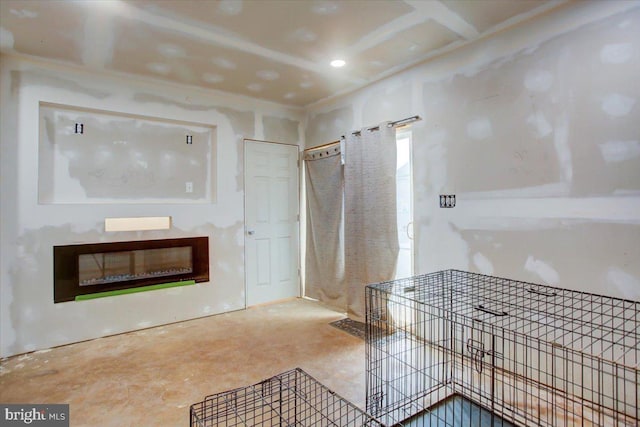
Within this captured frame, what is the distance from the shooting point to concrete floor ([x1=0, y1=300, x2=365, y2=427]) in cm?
215

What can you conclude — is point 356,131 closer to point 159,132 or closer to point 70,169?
point 159,132

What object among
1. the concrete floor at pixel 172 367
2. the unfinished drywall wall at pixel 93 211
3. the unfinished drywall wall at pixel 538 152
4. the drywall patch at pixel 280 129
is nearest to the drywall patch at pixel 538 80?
the unfinished drywall wall at pixel 538 152

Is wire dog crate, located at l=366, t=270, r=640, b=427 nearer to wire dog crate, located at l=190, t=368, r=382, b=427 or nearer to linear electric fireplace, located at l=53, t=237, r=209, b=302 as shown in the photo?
wire dog crate, located at l=190, t=368, r=382, b=427

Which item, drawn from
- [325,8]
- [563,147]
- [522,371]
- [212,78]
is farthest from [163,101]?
[522,371]

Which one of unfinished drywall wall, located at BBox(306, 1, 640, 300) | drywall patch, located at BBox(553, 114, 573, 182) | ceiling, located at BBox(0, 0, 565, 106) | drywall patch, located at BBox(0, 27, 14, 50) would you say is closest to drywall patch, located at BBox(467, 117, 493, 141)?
unfinished drywall wall, located at BBox(306, 1, 640, 300)

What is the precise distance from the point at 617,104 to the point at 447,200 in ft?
4.04

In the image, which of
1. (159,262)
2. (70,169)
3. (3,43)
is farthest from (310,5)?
(159,262)

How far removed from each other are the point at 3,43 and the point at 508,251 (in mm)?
4225

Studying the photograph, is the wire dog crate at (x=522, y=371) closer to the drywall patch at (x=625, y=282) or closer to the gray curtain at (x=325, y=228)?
the drywall patch at (x=625, y=282)

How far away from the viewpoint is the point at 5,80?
285cm

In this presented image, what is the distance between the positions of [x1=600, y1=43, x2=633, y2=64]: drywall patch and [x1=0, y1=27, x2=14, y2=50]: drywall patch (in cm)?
409

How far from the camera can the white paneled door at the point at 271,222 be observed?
418 centimetres

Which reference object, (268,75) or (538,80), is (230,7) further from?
(538,80)

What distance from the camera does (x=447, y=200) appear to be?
9.45ft
